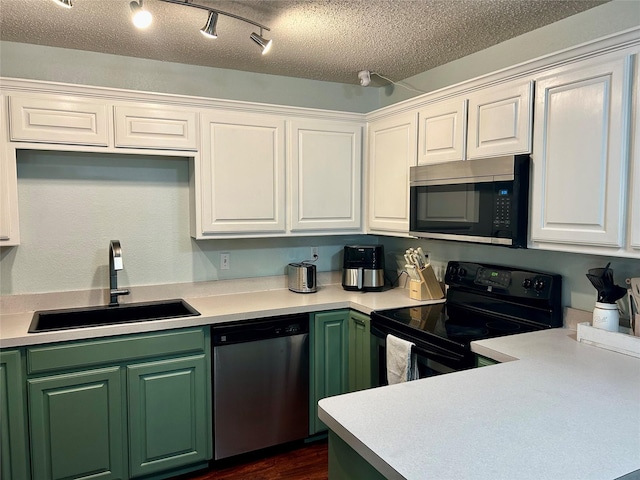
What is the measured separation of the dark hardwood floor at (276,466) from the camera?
8.46 feet

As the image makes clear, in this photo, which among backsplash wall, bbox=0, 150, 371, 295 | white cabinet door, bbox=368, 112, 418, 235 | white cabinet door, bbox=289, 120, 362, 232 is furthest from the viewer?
white cabinet door, bbox=289, 120, 362, 232

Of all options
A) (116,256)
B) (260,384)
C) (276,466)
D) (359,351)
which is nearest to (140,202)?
(116,256)

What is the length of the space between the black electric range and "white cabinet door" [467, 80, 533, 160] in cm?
66

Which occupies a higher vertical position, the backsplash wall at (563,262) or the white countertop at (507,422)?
the backsplash wall at (563,262)

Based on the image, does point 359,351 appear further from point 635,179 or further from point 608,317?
point 635,179

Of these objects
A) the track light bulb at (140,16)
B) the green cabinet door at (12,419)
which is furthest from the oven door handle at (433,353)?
the track light bulb at (140,16)

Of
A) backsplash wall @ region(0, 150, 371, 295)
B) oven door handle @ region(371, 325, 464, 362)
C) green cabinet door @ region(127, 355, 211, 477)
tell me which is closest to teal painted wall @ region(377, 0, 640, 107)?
A: oven door handle @ region(371, 325, 464, 362)

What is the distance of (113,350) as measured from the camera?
2.30 metres

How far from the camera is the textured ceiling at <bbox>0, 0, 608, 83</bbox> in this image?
6.89 feet

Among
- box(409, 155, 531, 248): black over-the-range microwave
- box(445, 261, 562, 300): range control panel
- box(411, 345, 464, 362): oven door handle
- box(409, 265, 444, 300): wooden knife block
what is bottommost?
box(411, 345, 464, 362): oven door handle

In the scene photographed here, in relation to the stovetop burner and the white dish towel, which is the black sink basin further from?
the stovetop burner

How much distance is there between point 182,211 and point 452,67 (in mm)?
1922

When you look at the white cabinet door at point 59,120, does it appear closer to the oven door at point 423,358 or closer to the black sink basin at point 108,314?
the black sink basin at point 108,314

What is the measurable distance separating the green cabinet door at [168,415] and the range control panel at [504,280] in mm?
1532
